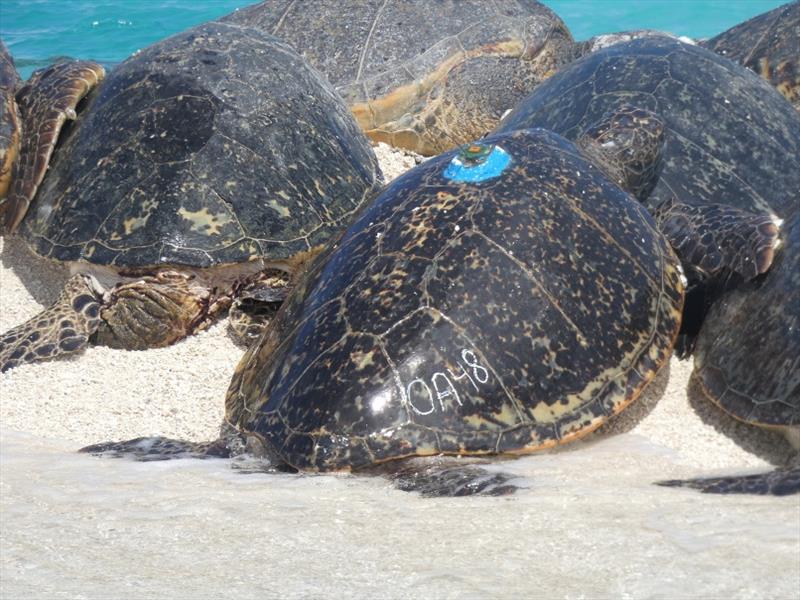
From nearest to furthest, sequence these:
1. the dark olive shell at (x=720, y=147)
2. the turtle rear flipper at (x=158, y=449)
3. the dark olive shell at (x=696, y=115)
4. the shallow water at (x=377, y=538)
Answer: the shallow water at (x=377, y=538), the turtle rear flipper at (x=158, y=449), the dark olive shell at (x=720, y=147), the dark olive shell at (x=696, y=115)

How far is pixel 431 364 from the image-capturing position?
377cm

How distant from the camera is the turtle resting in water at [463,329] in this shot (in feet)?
12.2

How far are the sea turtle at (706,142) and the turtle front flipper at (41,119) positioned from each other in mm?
2494

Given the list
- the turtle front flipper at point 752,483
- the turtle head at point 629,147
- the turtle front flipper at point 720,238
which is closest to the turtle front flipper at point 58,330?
the turtle head at point 629,147

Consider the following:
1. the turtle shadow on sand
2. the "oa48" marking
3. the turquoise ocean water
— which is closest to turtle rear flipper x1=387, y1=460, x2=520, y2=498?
the "oa48" marking

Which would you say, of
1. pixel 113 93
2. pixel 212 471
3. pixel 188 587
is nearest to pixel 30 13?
pixel 113 93

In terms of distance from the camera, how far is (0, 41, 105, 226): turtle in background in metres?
6.05

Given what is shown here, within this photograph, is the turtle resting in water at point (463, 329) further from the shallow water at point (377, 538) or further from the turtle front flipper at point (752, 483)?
the turtle front flipper at point (752, 483)

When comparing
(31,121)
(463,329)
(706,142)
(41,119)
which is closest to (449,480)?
(463,329)

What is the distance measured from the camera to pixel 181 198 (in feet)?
17.5

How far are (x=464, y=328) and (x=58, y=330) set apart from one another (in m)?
2.29

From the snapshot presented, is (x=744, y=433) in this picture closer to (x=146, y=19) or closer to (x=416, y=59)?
(x=416, y=59)

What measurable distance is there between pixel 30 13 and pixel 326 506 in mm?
15591

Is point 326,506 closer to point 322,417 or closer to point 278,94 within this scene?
point 322,417
